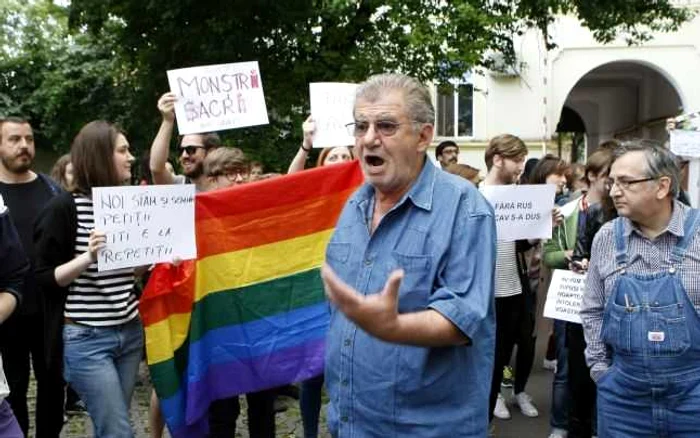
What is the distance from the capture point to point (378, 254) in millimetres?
2311

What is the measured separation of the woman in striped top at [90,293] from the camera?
3.51 meters

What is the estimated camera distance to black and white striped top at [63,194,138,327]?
3.58 metres

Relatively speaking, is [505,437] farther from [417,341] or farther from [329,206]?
[417,341]

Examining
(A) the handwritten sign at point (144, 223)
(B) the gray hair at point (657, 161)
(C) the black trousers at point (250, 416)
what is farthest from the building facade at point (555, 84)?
(B) the gray hair at point (657, 161)

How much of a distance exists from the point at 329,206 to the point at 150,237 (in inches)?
46.5

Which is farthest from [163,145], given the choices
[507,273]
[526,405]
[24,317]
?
[526,405]

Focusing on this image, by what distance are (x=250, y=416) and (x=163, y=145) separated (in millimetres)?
1712

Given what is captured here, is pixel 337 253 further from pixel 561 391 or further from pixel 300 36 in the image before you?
pixel 300 36

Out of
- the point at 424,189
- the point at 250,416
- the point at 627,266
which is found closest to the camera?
the point at 424,189

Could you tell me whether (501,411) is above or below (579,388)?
below

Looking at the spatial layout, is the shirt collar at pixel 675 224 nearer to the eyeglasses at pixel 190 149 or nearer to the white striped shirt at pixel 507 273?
Result: the white striped shirt at pixel 507 273

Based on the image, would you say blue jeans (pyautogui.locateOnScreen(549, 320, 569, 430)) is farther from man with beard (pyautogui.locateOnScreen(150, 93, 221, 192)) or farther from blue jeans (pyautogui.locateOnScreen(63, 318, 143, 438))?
blue jeans (pyautogui.locateOnScreen(63, 318, 143, 438))

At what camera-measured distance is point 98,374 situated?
350 cm

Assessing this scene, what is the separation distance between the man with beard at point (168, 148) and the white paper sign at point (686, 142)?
14.0 ft
